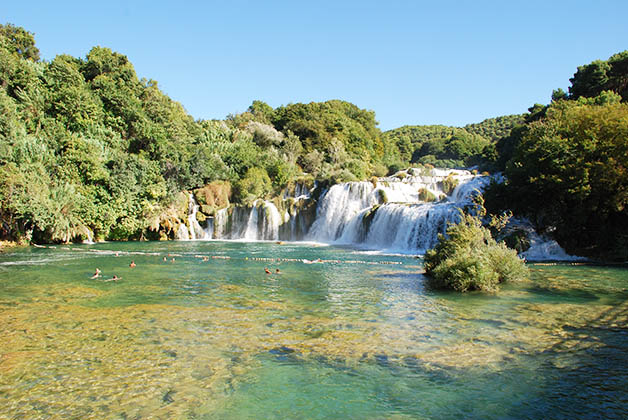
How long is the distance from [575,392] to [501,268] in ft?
28.3

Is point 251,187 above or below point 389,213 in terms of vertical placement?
above

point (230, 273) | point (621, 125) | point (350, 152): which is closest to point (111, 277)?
point (230, 273)

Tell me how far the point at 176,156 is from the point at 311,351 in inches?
1410

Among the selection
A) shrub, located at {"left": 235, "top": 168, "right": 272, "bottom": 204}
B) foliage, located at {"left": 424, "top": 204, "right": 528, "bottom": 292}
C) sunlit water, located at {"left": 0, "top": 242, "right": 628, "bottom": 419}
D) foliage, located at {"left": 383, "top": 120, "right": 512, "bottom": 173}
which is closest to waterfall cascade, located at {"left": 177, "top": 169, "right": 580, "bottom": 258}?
shrub, located at {"left": 235, "top": 168, "right": 272, "bottom": 204}

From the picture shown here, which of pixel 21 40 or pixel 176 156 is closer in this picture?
pixel 176 156

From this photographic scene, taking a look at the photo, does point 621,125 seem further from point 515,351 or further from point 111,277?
point 111,277

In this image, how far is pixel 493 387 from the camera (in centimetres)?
592

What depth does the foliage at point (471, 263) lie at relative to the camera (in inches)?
500

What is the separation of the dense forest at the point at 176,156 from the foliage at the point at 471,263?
849cm

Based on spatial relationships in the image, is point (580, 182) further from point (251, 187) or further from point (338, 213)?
point (251, 187)

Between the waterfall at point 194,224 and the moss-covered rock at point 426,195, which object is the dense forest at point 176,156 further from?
the moss-covered rock at point 426,195

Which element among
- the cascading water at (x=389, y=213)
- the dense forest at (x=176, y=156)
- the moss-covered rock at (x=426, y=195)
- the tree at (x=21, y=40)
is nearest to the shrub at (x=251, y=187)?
the dense forest at (x=176, y=156)

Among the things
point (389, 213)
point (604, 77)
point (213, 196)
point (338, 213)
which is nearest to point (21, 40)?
point (213, 196)

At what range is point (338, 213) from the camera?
3684 cm
